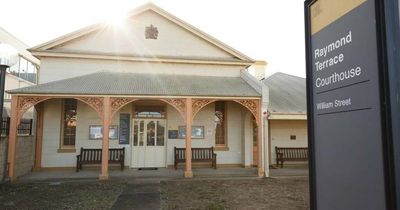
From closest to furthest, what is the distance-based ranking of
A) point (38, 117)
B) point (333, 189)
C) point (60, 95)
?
point (333, 189)
point (60, 95)
point (38, 117)

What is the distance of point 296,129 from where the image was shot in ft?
52.3

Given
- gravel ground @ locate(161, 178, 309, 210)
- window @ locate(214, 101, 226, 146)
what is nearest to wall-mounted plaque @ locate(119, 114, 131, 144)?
gravel ground @ locate(161, 178, 309, 210)

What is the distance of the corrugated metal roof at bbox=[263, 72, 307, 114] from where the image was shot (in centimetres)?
1459

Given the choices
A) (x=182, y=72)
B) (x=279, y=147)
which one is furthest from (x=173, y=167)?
(x=279, y=147)

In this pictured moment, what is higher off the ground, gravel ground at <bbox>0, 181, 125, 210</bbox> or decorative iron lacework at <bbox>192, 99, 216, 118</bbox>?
decorative iron lacework at <bbox>192, 99, 216, 118</bbox>

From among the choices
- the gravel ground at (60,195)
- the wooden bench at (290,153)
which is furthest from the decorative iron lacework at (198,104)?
the wooden bench at (290,153)

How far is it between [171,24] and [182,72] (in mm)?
2444

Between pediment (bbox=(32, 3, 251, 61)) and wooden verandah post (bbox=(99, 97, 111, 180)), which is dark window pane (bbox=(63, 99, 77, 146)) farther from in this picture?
wooden verandah post (bbox=(99, 97, 111, 180))

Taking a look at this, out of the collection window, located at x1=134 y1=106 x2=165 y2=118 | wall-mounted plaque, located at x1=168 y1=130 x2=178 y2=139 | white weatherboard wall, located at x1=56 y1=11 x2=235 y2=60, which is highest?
white weatherboard wall, located at x1=56 y1=11 x2=235 y2=60

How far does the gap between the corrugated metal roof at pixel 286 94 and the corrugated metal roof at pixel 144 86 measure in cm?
215

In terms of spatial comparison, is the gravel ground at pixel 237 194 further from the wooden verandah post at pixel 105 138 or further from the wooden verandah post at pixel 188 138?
the wooden verandah post at pixel 105 138

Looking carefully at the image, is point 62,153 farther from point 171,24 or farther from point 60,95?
point 171,24

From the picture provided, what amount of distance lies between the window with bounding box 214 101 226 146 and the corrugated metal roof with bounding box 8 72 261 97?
1293 mm

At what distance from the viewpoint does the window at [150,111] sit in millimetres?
14177
